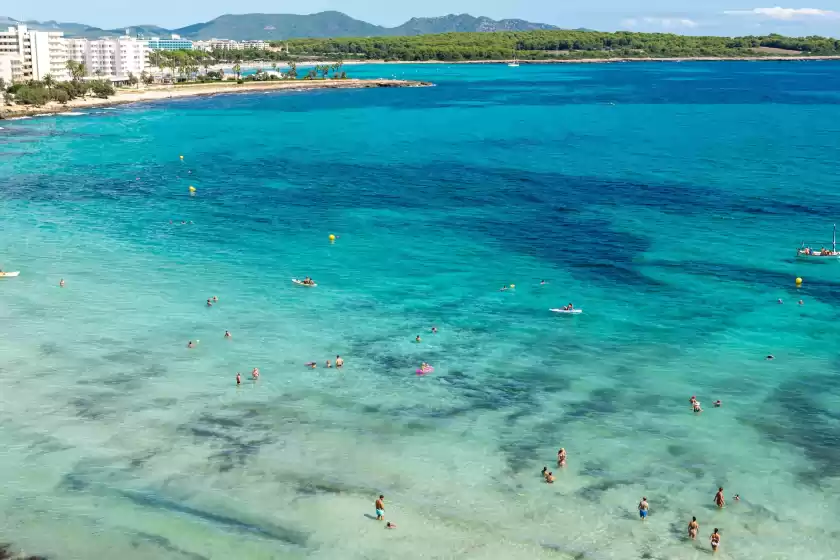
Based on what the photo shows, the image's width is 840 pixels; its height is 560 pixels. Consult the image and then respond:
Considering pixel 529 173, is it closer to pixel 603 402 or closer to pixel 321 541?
pixel 603 402

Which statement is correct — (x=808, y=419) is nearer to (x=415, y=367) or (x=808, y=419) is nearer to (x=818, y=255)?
(x=415, y=367)

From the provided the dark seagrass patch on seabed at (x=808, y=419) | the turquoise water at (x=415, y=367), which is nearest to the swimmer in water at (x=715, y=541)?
the turquoise water at (x=415, y=367)

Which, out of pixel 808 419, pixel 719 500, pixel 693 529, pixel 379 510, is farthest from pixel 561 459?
pixel 808 419

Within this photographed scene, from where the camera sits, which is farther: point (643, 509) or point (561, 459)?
point (561, 459)

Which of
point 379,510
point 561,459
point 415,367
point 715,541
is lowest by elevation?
point 715,541

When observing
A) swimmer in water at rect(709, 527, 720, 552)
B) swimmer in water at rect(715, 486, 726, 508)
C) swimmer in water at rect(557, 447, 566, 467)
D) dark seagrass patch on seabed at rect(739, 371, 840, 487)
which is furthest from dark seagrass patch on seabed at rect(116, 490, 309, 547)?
dark seagrass patch on seabed at rect(739, 371, 840, 487)

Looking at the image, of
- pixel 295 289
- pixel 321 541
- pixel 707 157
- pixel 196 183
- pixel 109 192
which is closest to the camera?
pixel 321 541

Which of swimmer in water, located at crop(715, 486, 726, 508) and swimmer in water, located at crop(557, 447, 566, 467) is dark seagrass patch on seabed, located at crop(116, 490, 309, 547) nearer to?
swimmer in water, located at crop(557, 447, 566, 467)

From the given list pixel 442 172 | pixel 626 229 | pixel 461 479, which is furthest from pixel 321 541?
pixel 442 172

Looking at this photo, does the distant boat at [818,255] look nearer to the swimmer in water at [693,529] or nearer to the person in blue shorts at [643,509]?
the person in blue shorts at [643,509]
